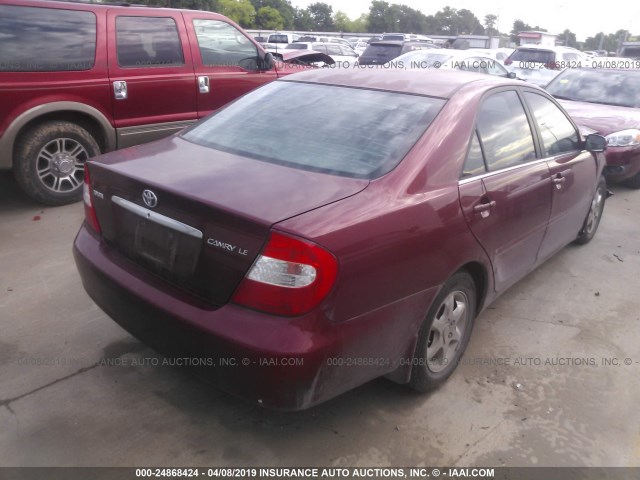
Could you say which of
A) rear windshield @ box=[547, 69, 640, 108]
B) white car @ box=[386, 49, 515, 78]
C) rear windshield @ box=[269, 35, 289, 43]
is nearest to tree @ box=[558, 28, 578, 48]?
rear windshield @ box=[269, 35, 289, 43]

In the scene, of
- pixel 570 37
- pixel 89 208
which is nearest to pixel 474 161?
pixel 89 208

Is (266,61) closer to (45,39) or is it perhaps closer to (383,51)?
(45,39)

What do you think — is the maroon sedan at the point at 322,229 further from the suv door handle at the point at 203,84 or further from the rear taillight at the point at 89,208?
the suv door handle at the point at 203,84

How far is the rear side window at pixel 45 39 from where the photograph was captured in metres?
4.84

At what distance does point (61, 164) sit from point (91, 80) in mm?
851

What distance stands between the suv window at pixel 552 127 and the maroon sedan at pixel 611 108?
2.55m

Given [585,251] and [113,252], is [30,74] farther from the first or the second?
[585,251]

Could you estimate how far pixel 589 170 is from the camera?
4.30 metres

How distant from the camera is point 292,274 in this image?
2.08m

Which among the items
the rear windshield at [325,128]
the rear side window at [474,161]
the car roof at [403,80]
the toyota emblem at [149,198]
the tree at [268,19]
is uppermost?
the tree at [268,19]

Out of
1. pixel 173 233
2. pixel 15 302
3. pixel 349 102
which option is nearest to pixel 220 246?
pixel 173 233

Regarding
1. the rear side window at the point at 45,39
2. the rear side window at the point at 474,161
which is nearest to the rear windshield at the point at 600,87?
the rear side window at the point at 474,161

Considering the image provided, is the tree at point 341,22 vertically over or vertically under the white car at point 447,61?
over

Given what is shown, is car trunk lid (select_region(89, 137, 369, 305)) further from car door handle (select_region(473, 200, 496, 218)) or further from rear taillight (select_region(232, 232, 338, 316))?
car door handle (select_region(473, 200, 496, 218))
